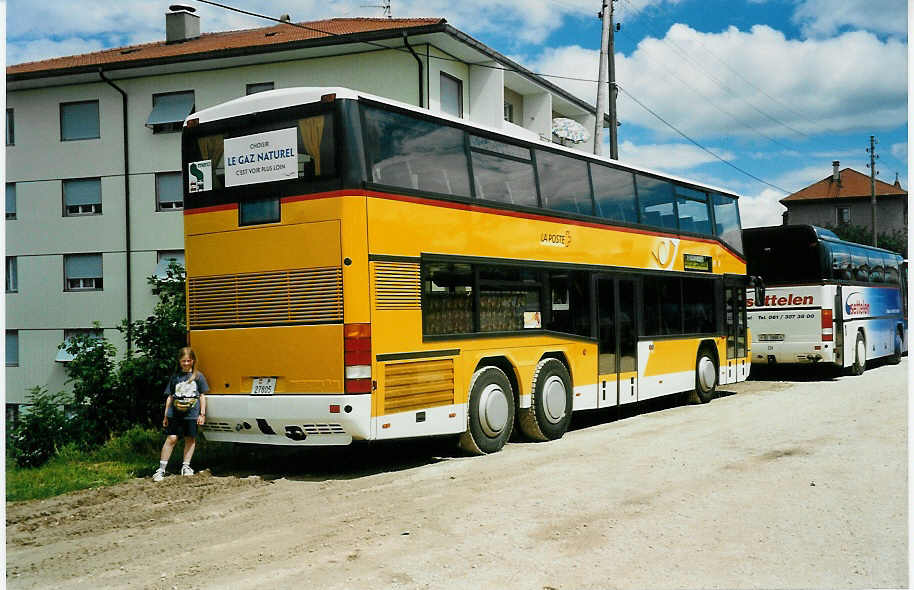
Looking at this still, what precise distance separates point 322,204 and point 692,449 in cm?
527

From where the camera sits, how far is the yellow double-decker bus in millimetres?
9508

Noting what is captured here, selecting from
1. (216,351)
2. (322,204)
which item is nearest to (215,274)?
(216,351)

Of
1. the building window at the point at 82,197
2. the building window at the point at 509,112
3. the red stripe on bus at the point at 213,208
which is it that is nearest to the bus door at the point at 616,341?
the red stripe on bus at the point at 213,208

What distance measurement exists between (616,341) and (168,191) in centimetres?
2437

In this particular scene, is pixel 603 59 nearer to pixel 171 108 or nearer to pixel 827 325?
pixel 827 325

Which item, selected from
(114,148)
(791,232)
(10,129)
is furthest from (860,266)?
(10,129)

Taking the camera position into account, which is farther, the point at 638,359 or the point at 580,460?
the point at 638,359

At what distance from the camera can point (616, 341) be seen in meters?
14.4

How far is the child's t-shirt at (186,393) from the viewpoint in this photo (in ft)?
33.0

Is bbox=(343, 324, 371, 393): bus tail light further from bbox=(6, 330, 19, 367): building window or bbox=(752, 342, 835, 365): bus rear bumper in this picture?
bbox=(6, 330, 19, 367): building window

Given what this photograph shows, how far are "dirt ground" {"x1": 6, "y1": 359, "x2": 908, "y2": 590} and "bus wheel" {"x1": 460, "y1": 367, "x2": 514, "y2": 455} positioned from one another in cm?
27

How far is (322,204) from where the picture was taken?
9.59 m

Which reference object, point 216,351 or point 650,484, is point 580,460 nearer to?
point 650,484

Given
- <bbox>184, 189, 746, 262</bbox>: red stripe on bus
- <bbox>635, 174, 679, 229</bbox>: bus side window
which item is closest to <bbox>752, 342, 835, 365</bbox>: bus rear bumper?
<bbox>635, 174, 679, 229</bbox>: bus side window
